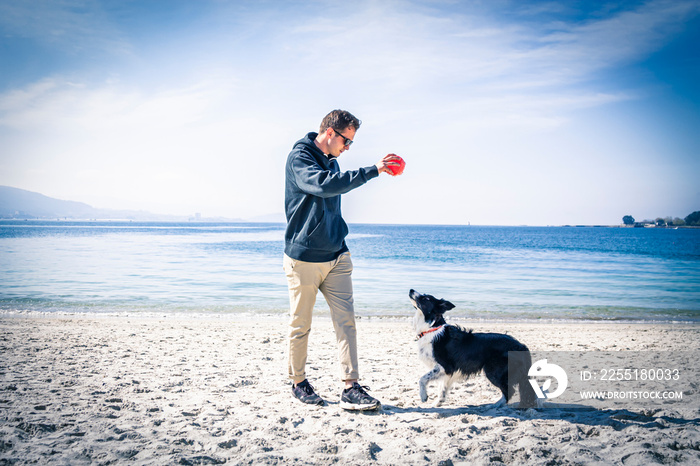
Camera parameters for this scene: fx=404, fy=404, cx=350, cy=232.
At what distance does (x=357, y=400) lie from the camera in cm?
341

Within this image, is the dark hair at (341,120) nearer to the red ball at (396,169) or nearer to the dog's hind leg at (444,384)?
the red ball at (396,169)

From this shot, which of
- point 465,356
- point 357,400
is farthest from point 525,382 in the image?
point 357,400

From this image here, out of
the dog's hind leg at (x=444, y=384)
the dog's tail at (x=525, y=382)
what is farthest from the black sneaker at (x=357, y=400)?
the dog's tail at (x=525, y=382)

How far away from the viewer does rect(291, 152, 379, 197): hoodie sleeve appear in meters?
2.95

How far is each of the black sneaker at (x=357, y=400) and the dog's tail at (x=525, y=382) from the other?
1262mm

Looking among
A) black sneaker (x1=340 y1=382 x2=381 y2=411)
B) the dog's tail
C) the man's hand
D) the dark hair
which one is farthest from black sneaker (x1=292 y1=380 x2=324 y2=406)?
the dark hair

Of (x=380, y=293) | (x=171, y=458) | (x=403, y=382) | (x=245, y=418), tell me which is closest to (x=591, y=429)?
(x=403, y=382)

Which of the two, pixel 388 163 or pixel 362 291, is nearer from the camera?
pixel 388 163

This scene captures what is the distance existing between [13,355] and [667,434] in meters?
7.02

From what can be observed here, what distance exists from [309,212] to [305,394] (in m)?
1.66

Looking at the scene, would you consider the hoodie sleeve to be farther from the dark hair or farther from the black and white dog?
the black and white dog

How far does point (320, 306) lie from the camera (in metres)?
10.8

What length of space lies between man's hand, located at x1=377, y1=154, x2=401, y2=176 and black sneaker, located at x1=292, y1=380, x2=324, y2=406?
2.06m

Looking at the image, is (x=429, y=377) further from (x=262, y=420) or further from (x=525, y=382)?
(x=262, y=420)
